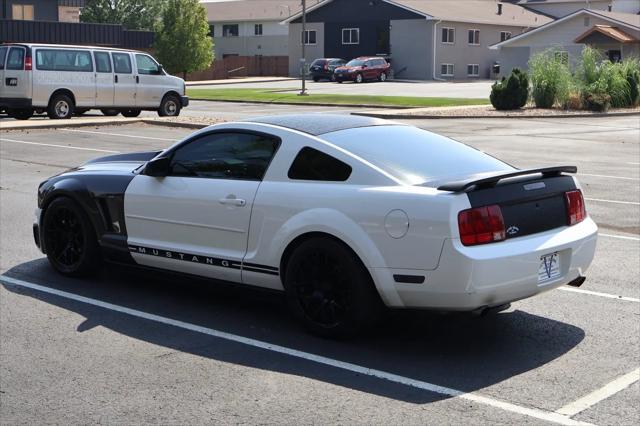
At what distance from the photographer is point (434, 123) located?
2908cm

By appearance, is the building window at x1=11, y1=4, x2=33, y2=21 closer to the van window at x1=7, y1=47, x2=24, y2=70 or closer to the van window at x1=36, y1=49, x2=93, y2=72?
the van window at x1=36, y1=49, x2=93, y2=72

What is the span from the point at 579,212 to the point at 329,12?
229 feet

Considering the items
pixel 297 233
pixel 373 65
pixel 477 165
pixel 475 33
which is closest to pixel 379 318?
pixel 297 233

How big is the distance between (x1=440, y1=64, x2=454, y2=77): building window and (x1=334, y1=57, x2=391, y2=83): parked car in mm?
6284

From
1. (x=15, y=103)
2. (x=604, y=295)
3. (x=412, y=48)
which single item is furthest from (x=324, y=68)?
(x=604, y=295)

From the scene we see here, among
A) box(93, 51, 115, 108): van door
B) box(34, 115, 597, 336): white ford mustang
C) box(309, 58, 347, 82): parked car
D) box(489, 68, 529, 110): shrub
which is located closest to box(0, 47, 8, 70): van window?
box(93, 51, 115, 108): van door

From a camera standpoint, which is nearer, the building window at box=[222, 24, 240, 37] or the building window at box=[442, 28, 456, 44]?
the building window at box=[442, 28, 456, 44]

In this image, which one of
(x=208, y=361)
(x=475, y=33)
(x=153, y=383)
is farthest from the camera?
(x=475, y=33)

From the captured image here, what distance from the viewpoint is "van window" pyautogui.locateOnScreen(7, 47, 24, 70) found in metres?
25.8

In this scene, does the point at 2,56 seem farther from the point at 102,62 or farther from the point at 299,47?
the point at 299,47

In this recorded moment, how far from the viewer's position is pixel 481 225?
6.04 m

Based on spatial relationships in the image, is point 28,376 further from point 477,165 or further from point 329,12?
point 329,12

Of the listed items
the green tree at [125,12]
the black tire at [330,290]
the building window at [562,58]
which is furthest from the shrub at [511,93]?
the green tree at [125,12]

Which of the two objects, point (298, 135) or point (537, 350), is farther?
point (298, 135)
